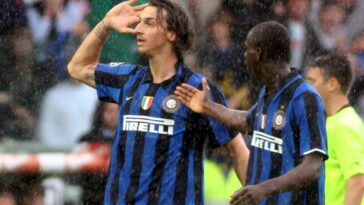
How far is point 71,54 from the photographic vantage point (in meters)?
9.81

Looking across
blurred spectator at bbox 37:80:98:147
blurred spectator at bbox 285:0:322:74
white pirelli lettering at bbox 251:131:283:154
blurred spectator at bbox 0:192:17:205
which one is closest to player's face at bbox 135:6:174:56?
white pirelli lettering at bbox 251:131:283:154

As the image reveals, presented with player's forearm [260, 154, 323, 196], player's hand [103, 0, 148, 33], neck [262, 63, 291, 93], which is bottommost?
player's forearm [260, 154, 323, 196]

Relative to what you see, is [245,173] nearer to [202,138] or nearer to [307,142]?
[202,138]

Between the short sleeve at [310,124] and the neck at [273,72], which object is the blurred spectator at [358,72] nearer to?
the neck at [273,72]

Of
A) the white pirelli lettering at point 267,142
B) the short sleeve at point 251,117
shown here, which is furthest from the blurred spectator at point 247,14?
the white pirelli lettering at point 267,142

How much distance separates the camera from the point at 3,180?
8930mm

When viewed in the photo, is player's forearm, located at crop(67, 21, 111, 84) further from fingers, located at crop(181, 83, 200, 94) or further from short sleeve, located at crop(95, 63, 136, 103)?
fingers, located at crop(181, 83, 200, 94)

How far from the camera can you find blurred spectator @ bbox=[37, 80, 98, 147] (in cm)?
952

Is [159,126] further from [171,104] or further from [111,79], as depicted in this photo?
[111,79]

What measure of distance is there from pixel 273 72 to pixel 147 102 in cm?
78

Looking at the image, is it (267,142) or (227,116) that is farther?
(227,116)

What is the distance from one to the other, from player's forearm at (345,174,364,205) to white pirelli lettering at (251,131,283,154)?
48.8 inches

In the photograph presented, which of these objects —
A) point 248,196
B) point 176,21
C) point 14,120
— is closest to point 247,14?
point 14,120

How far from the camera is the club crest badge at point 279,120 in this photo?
19.9 feet
